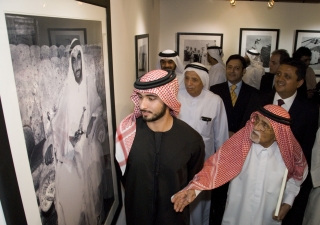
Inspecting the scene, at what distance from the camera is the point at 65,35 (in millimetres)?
1168

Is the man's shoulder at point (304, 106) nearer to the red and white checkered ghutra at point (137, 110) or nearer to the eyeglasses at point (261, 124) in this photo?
the eyeglasses at point (261, 124)

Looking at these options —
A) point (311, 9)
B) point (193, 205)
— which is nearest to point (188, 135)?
point (193, 205)

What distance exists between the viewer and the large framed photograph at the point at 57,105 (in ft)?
2.81

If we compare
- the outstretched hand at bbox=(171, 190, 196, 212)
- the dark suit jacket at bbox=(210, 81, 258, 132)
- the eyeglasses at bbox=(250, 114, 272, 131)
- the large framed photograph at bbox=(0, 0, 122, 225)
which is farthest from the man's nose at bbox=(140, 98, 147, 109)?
the dark suit jacket at bbox=(210, 81, 258, 132)

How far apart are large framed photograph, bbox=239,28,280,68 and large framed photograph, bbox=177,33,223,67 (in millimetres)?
582

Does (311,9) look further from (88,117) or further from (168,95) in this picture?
(88,117)

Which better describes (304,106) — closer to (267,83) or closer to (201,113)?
(201,113)

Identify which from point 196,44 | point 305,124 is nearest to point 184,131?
point 305,124

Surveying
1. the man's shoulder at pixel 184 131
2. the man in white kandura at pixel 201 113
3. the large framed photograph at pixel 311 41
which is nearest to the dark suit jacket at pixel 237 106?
the man in white kandura at pixel 201 113

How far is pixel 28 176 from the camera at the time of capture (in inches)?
37.4

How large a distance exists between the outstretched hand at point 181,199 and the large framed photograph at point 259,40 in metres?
5.69

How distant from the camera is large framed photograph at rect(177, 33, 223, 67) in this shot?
6516mm

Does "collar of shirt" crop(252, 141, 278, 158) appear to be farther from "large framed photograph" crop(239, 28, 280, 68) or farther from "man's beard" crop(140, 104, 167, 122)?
"large framed photograph" crop(239, 28, 280, 68)

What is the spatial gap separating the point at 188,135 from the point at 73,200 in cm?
84
